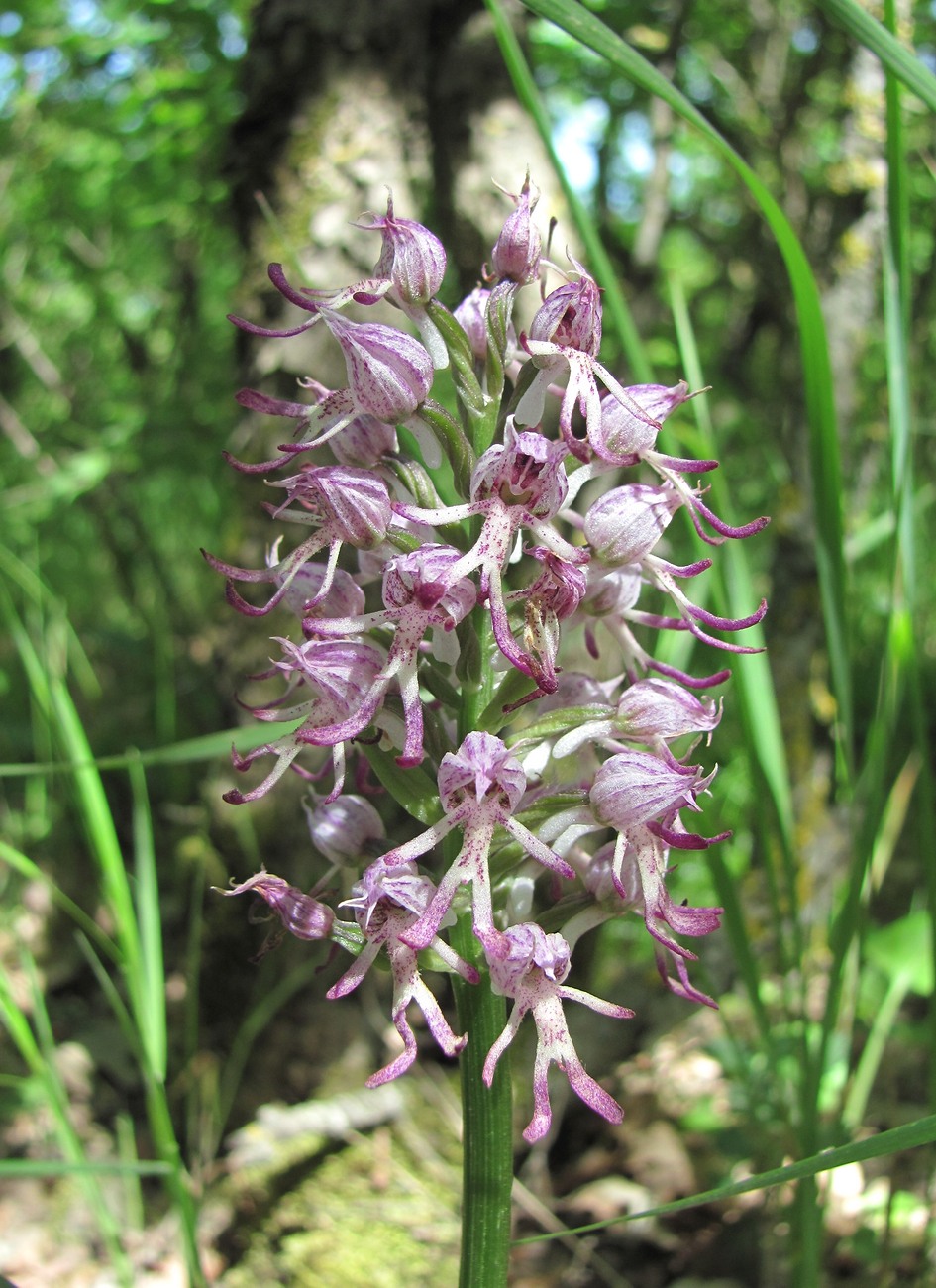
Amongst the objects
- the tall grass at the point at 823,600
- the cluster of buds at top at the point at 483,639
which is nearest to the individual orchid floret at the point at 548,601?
the cluster of buds at top at the point at 483,639

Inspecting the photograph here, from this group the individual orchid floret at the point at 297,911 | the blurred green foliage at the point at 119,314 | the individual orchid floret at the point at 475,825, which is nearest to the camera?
the individual orchid floret at the point at 475,825

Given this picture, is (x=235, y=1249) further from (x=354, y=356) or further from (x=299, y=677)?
(x=354, y=356)

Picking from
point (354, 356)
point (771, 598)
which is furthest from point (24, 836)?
point (354, 356)

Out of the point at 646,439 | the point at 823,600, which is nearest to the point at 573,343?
the point at 646,439

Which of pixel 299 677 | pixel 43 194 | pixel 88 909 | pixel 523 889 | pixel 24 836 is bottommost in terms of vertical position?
pixel 88 909

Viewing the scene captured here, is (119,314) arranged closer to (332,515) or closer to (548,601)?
(332,515)

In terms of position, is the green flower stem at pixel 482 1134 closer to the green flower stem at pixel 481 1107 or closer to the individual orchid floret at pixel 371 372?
the green flower stem at pixel 481 1107

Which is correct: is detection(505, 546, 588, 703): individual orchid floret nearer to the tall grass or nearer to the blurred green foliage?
the tall grass
